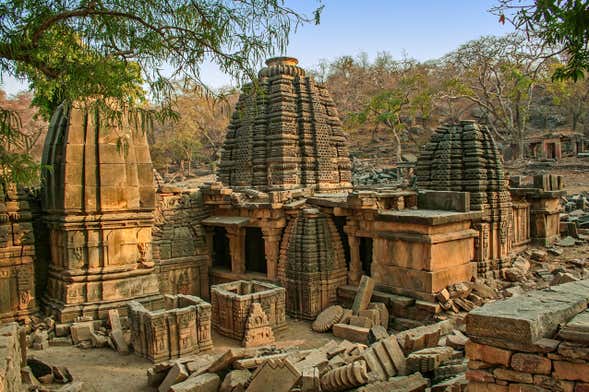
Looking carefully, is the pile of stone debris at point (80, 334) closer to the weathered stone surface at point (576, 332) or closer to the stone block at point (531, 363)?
the stone block at point (531, 363)

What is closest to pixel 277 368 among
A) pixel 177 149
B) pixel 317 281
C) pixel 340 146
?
pixel 317 281

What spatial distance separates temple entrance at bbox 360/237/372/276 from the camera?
12.7 metres

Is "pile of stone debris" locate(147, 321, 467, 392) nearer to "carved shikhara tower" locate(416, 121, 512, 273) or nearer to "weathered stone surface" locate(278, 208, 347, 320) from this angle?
"weathered stone surface" locate(278, 208, 347, 320)

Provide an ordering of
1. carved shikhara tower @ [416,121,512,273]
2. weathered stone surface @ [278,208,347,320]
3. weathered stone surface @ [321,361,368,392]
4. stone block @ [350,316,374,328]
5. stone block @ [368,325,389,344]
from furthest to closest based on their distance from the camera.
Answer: carved shikhara tower @ [416,121,512,273]
weathered stone surface @ [278,208,347,320]
stone block @ [350,316,374,328]
stone block @ [368,325,389,344]
weathered stone surface @ [321,361,368,392]

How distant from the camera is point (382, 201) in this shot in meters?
11.4

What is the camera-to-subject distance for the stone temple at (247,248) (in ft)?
30.3

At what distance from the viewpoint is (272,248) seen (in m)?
12.7

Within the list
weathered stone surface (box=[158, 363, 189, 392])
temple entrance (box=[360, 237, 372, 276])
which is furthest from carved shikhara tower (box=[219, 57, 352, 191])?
weathered stone surface (box=[158, 363, 189, 392])

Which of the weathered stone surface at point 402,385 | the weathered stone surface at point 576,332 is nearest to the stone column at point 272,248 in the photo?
the weathered stone surface at point 402,385

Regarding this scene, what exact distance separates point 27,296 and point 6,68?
655cm

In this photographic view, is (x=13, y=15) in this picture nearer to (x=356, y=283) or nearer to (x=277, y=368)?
(x=277, y=368)

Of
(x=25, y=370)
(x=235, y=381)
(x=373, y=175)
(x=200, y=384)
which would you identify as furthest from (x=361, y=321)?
(x=373, y=175)

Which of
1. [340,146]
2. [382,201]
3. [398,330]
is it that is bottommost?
[398,330]

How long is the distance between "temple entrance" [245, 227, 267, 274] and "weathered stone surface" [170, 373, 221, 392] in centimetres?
719
